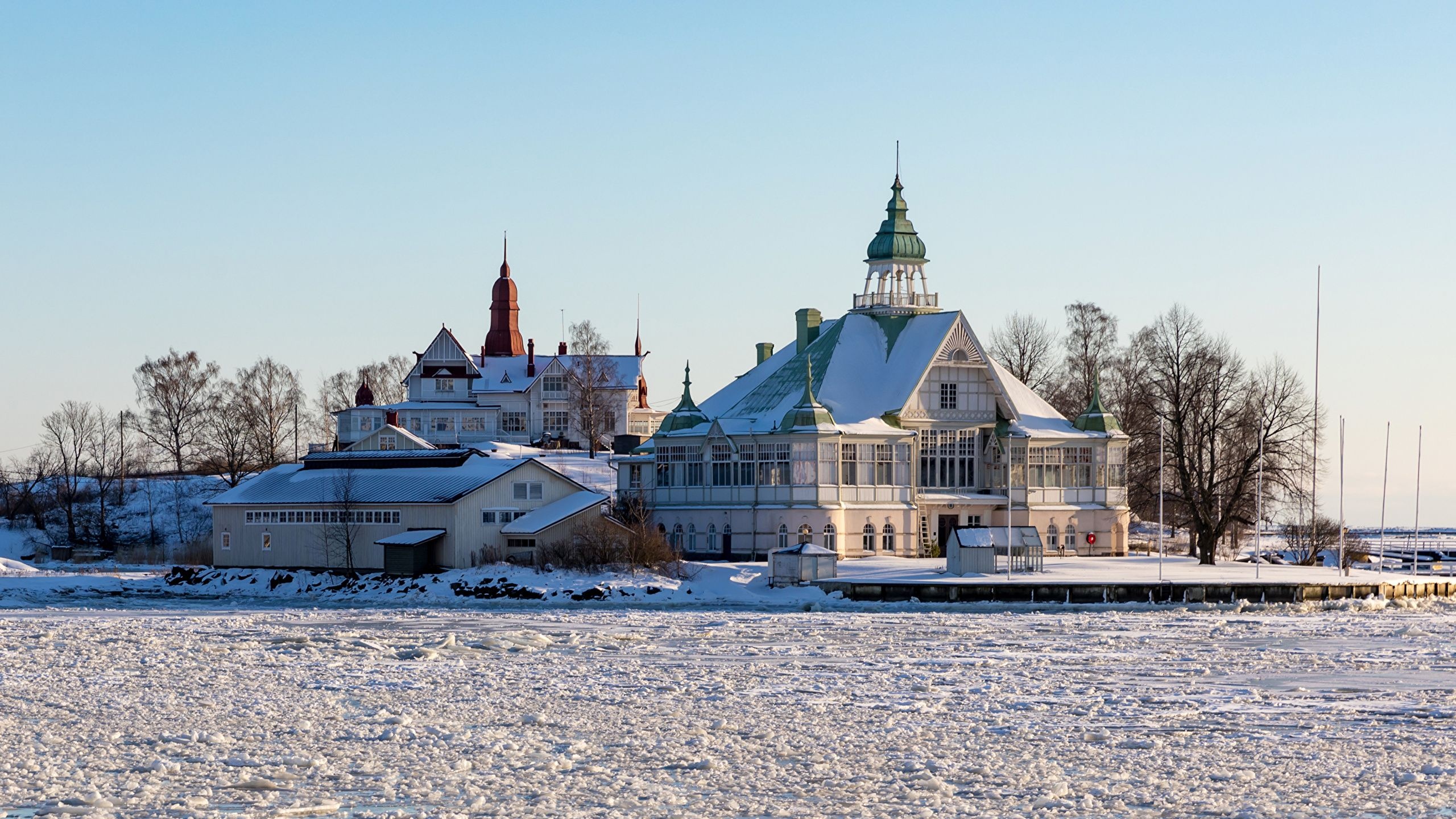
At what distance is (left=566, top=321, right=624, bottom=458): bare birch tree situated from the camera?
96.5 metres

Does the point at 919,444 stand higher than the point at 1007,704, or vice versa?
the point at 919,444

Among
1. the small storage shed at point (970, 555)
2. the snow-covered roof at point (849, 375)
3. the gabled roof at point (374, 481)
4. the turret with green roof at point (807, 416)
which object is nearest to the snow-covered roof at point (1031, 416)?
the snow-covered roof at point (849, 375)

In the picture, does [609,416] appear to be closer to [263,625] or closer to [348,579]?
[348,579]

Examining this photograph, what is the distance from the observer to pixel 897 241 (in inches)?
2734

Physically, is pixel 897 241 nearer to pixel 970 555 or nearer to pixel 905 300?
pixel 905 300

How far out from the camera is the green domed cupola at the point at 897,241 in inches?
2736

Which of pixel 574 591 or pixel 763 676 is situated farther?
pixel 574 591

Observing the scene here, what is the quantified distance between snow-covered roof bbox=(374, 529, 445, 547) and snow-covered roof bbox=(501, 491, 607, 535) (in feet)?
7.34

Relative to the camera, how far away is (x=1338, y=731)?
912 inches

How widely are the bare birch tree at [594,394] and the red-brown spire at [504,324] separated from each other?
6.32 metres

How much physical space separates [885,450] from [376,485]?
1764 cm

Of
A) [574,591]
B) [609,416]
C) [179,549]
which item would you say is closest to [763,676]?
[574,591]

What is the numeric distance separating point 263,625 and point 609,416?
58.5m

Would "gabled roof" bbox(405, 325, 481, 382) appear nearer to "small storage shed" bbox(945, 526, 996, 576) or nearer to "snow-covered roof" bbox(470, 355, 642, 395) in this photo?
"snow-covered roof" bbox(470, 355, 642, 395)
